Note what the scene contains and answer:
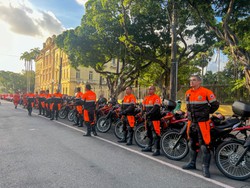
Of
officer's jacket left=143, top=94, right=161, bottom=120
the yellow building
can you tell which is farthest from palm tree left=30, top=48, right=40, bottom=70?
officer's jacket left=143, top=94, right=161, bottom=120

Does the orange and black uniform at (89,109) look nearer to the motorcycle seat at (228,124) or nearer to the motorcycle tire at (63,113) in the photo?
the motorcycle seat at (228,124)

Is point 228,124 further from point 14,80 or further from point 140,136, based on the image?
point 14,80

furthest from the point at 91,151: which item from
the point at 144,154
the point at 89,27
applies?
the point at 89,27

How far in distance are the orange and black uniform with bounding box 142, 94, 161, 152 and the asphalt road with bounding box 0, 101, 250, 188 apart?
0.49 metres

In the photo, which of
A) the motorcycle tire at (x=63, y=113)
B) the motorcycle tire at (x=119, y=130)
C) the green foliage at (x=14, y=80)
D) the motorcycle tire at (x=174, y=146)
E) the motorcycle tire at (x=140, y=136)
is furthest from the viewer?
the green foliage at (x=14, y=80)

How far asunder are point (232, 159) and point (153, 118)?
2361mm

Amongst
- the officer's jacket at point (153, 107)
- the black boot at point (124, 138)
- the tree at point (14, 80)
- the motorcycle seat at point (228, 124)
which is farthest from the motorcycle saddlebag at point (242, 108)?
the tree at point (14, 80)

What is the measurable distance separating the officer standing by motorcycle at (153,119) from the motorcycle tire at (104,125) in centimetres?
327

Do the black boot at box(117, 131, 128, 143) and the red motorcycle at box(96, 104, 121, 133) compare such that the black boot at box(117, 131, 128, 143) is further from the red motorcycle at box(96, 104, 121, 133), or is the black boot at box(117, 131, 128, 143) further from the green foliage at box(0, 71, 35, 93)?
the green foliage at box(0, 71, 35, 93)

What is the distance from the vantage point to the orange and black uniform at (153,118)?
6711 mm

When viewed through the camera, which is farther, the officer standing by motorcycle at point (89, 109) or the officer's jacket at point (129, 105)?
the officer standing by motorcycle at point (89, 109)

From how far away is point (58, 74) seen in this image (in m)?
61.5

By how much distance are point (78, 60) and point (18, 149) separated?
19.2 metres

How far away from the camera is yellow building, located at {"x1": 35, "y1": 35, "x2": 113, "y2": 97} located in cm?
5316
